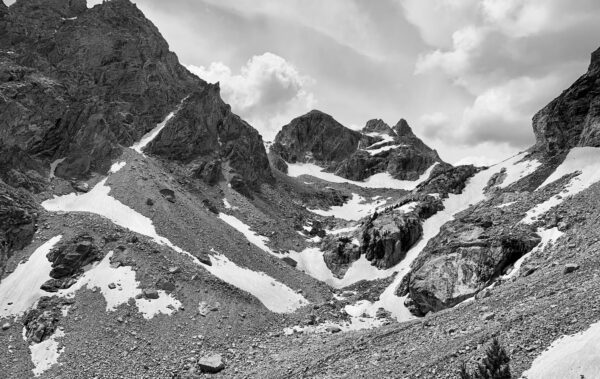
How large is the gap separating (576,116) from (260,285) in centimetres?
5819

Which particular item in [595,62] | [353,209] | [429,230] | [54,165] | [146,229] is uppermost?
[595,62]

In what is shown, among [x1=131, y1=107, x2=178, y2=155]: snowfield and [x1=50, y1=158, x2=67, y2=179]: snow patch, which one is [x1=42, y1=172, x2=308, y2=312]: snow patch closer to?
[x1=50, y1=158, x2=67, y2=179]: snow patch

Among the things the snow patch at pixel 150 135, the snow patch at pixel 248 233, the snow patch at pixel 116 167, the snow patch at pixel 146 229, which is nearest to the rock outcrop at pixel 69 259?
the snow patch at pixel 146 229

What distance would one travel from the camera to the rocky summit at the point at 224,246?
92.1 feet

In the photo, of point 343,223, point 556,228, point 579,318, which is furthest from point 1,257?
point 343,223

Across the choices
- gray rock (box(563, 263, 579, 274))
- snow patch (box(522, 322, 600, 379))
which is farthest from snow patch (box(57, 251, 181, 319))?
gray rock (box(563, 263, 579, 274))

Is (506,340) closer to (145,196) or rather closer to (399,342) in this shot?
(399,342)

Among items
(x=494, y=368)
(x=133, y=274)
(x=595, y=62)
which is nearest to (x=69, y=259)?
(x=133, y=274)

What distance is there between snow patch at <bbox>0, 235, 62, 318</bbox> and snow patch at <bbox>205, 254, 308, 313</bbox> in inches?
708

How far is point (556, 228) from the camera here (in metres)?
43.3

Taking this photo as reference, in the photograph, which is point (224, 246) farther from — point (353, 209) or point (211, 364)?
point (353, 209)

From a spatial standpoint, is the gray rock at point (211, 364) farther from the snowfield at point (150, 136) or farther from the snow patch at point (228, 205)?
the snowfield at point (150, 136)

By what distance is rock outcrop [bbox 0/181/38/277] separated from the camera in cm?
4916

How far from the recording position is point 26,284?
1764 inches
